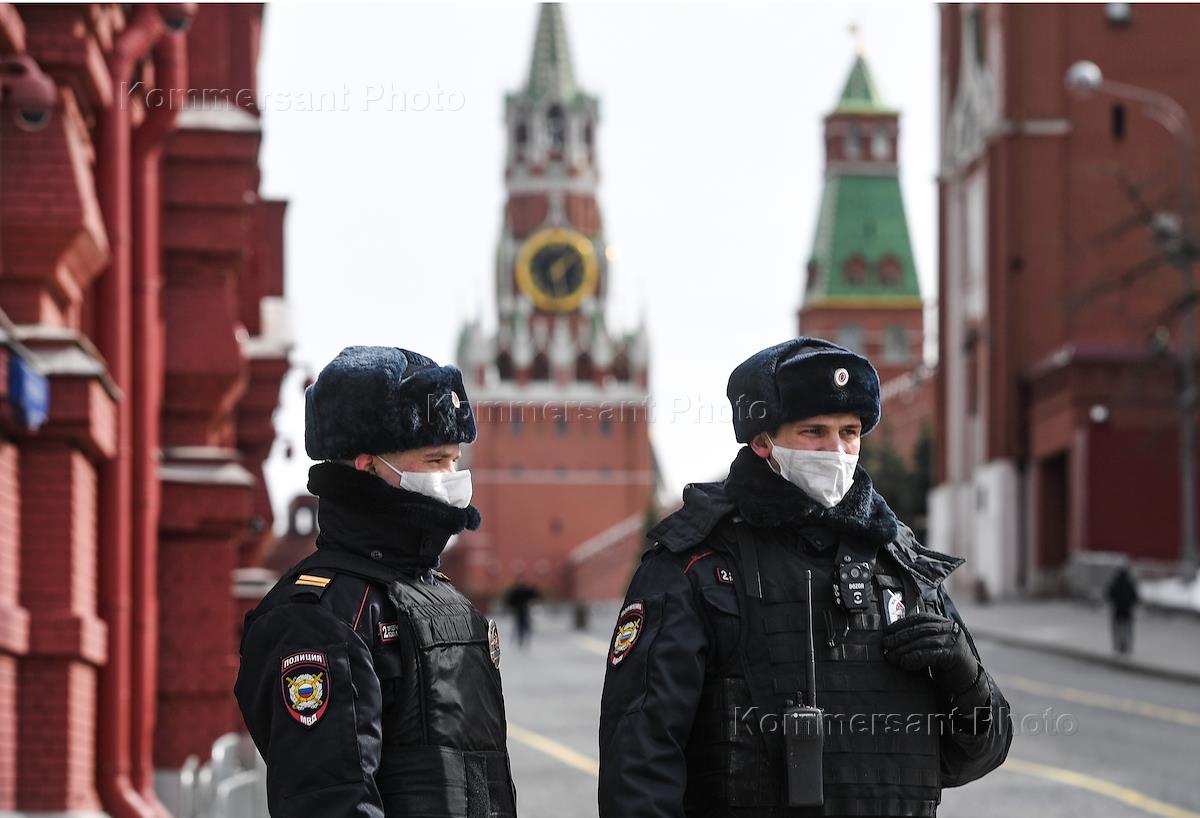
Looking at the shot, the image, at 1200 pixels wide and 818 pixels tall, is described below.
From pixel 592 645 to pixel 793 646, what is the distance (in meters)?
44.8

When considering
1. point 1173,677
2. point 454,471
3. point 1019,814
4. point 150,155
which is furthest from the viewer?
point 1173,677

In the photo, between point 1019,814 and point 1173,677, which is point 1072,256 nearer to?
point 1173,677

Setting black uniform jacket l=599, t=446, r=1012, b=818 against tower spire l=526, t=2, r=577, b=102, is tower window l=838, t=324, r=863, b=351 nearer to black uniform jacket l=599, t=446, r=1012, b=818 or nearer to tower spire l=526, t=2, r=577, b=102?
tower spire l=526, t=2, r=577, b=102

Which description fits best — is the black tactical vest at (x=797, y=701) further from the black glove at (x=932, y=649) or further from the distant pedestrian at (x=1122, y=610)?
the distant pedestrian at (x=1122, y=610)

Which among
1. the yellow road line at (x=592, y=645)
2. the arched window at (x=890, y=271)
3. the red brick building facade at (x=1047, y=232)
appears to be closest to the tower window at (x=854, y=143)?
the arched window at (x=890, y=271)

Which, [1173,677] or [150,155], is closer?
[150,155]

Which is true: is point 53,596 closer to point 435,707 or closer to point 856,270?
point 435,707

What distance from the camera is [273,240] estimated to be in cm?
2888

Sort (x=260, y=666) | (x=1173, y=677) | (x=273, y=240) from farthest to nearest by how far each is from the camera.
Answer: (x=1173, y=677) < (x=273, y=240) < (x=260, y=666)

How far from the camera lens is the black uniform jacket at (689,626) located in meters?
5.62

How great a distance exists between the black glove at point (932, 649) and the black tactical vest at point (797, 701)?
0.06 meters

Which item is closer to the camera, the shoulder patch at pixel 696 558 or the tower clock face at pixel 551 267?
the shoulder patch at pixel 696 558

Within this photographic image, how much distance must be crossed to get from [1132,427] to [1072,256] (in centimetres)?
771

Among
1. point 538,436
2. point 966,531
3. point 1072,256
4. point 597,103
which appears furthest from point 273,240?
point 597,103
